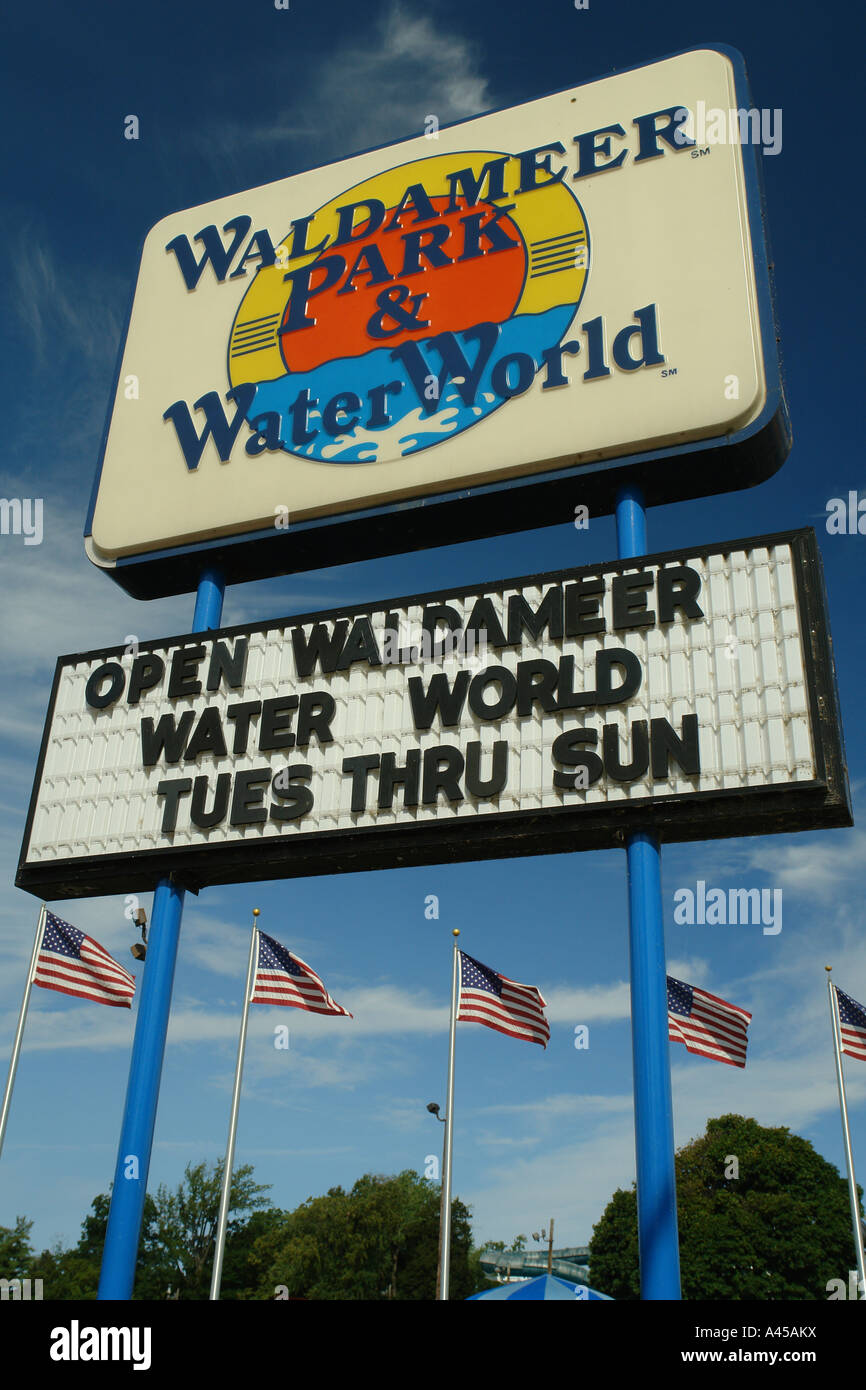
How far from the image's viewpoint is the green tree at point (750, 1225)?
41562 millimetres

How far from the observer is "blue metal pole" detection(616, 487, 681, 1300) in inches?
284

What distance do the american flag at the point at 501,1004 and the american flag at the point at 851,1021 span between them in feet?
20.0

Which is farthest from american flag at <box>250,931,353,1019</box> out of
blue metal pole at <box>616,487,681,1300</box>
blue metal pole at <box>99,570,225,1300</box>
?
blue metal pole at <box>616,487,681,1300</box>

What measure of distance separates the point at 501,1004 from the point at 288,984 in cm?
276

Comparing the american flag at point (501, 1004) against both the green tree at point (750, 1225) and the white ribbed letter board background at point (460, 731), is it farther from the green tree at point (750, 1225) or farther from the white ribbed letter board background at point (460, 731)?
the green tree at point (750, 1225)

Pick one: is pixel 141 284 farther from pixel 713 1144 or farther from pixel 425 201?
pixel 713 1144

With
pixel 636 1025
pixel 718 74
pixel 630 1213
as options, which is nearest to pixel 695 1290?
pixel 630 1213

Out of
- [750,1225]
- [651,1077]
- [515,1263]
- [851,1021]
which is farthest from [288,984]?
[515,1263]

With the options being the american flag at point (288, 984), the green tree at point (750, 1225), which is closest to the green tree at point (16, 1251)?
the green tree at point (750, 1225)

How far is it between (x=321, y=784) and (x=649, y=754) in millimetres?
3041

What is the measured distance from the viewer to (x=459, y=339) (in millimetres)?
11500

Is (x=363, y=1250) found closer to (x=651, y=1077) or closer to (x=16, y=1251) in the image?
(x=16, y=1251)

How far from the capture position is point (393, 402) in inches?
456

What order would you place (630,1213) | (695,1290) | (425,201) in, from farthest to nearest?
(630,1213)
(695,1290)
(425,201)
